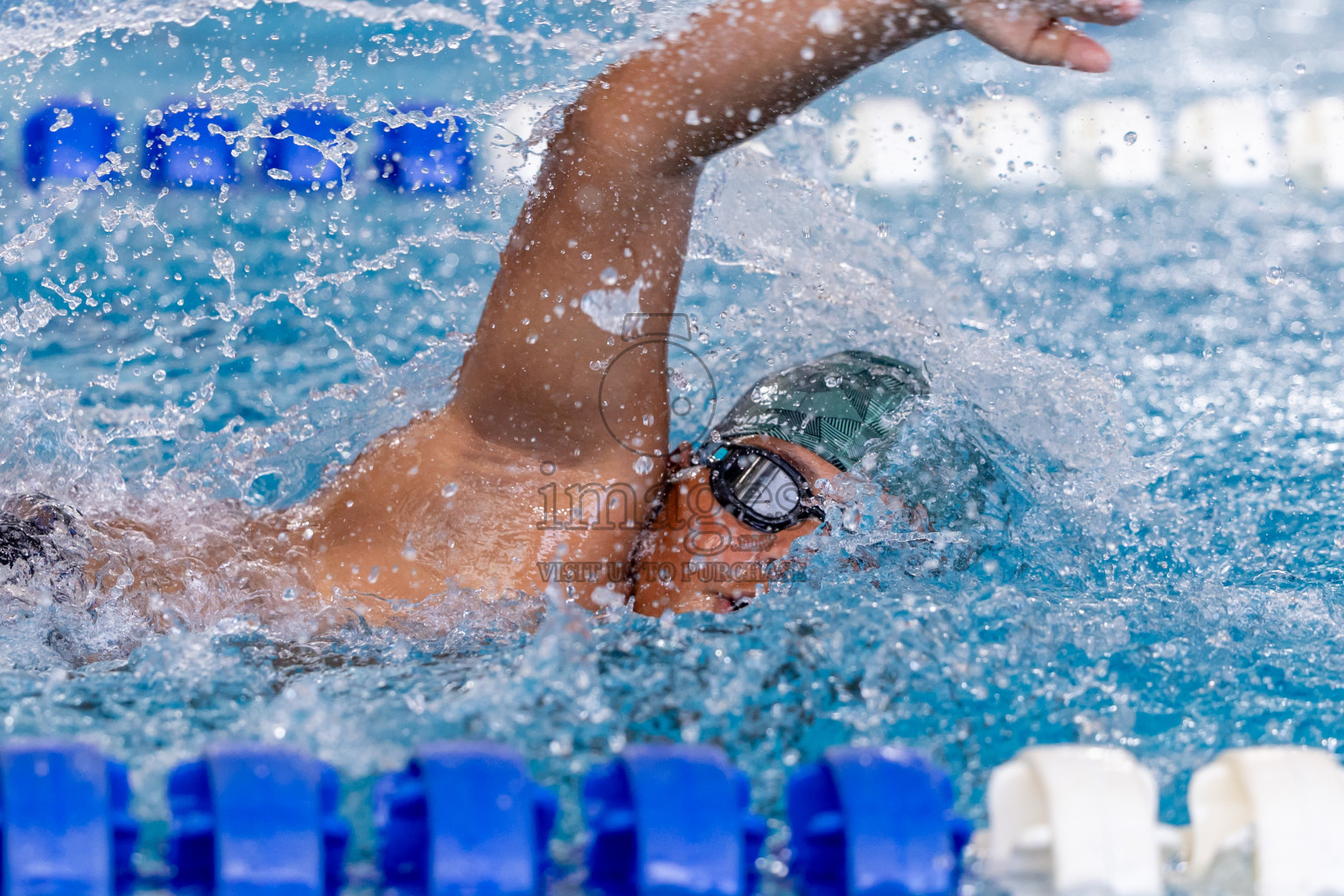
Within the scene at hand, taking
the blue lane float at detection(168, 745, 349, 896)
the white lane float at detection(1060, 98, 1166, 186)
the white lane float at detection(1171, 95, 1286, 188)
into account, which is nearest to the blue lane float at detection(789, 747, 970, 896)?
the blue lane float at detection(168, 745, 349, 896)

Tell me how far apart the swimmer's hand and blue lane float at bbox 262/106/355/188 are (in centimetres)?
229

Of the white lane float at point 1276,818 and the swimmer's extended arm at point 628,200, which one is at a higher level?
the swimmer's extended arm at point 628,200

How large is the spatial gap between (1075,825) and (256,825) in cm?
54

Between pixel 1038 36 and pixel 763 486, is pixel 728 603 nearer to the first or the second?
pixel 763 486

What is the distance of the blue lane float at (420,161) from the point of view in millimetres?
3086

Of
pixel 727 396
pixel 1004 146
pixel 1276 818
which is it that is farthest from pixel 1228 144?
pixel 1276 818

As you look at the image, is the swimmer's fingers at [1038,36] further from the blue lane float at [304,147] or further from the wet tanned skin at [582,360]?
the blue lane float at [304,147]

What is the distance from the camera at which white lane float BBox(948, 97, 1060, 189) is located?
3924 mm

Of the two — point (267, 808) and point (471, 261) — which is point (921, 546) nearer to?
point (267, 808)

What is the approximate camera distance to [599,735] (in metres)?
0.94

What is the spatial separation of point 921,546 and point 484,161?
2207 millimetres

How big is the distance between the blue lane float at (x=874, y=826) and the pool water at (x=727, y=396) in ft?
0.14

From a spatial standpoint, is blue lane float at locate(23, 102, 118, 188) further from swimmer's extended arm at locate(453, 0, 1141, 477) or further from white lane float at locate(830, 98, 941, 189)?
white lane float at locate(830, 98, 941, 189)

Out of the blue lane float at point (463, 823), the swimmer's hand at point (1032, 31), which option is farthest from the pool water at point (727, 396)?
the swimmer's hand at point (1032, 31)
